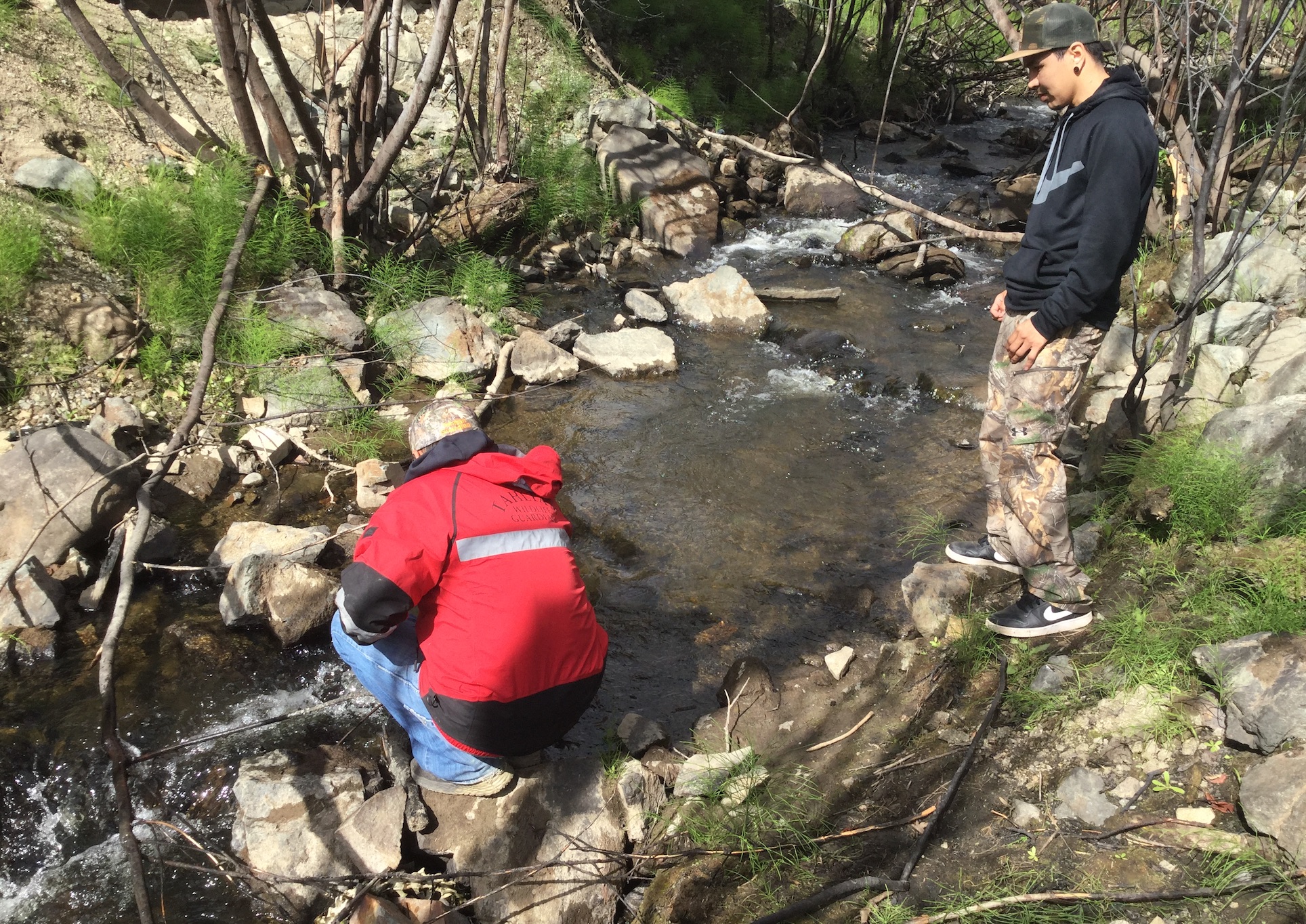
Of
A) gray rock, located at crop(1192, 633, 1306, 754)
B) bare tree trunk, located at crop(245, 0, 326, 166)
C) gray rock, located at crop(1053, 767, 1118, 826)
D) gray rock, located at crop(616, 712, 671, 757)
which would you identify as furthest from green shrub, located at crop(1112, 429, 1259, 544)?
bare tree trunk, located at crop(245, 0, 326, 166)

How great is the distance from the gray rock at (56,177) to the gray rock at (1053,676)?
20.2 feet

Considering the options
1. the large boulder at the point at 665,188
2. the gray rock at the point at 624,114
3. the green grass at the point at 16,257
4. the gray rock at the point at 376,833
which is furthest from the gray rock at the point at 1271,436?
the gray rock at the point at 624,114

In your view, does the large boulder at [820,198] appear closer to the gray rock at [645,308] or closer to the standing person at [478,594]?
the gray rock at [645,308]

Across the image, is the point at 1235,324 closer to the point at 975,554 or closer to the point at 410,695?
the point at 975,554

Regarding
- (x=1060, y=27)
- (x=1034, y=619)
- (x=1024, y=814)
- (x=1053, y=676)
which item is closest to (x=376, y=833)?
(x=1024, y=814)

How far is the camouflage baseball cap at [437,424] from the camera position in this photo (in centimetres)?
271

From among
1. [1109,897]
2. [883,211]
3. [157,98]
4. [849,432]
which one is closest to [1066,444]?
[849,432]

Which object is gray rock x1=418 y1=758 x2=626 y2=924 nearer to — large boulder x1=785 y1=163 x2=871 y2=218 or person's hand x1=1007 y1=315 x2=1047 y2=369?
person's hand x1=1007 y1=315 x2=1047 y2=369

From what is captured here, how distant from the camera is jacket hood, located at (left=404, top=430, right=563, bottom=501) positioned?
2.58m

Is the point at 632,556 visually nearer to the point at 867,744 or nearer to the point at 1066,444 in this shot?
the point at 867,744

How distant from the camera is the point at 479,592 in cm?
252

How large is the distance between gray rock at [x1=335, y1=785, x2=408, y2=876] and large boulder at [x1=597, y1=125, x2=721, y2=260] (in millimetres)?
6633

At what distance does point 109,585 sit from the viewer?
400cm

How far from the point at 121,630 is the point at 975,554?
11.5 ft
